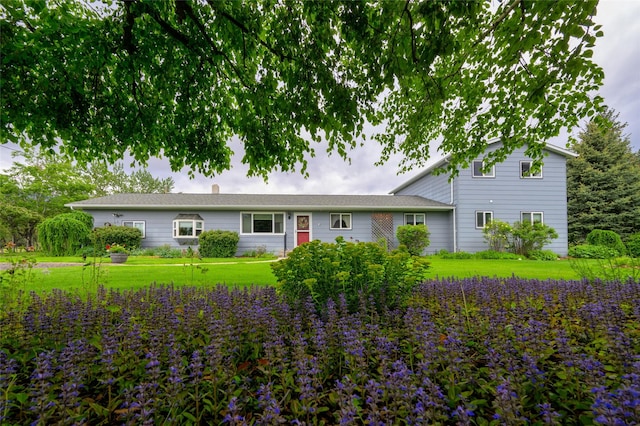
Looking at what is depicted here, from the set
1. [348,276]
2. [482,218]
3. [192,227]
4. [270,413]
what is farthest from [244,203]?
[270,413]

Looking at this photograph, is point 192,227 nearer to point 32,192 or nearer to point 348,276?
Result: point 348,276

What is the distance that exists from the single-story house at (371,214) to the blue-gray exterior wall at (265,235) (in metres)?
0.05

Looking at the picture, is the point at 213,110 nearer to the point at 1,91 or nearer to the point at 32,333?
the point at 1,91

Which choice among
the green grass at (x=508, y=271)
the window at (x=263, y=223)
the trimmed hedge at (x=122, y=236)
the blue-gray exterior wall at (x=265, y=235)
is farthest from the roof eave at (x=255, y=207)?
the green grass at (x=508, y=271)

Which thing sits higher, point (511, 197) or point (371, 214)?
point (511, 197)

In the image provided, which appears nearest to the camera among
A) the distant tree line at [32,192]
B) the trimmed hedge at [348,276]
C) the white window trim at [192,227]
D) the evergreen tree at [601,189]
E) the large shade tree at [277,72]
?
the large shade tree at [277,72]

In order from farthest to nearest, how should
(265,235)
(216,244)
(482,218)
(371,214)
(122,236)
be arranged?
→ (371,214) → (265,235) → (482,218) → (216,244) → (122,236)

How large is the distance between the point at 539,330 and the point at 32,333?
154 inches

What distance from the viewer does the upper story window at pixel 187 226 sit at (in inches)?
599

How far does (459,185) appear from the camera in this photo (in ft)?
49.6

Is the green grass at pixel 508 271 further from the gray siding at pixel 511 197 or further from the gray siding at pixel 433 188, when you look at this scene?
the gray siding at pixel 433 188

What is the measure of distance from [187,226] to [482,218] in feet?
51.9

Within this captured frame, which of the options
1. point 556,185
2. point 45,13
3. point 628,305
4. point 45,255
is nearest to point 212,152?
point 45,13

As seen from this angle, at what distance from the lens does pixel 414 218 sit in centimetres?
1631
